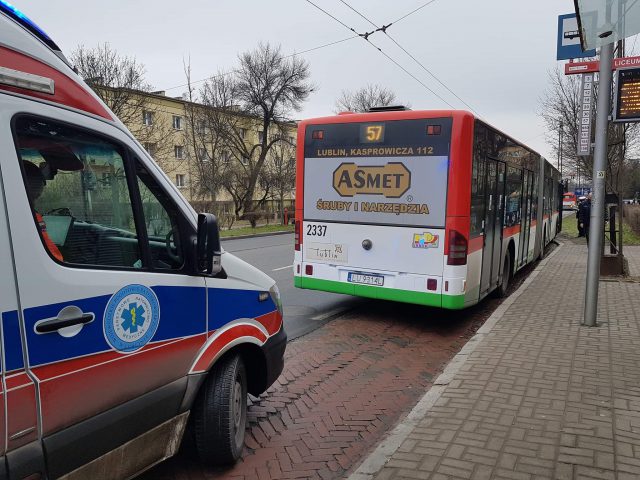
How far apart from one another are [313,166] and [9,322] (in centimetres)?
603

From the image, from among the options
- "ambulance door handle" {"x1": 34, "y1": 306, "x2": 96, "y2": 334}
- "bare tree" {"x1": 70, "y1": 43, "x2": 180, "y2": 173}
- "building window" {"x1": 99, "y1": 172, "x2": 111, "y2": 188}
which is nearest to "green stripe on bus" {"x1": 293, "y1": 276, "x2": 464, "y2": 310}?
"building window" {"x1": 99, "y1": 172, "x2": 111, "y2": 188}

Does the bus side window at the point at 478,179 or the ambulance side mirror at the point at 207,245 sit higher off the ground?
the bus side window at the point at 478,179

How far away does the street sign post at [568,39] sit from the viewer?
306 inches

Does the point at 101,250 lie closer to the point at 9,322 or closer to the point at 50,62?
the point at 9,322

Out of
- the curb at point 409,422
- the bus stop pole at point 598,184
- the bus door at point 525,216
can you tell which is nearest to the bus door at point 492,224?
the bus stop pole at point 598,184

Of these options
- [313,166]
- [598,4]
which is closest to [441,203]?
[313,166]

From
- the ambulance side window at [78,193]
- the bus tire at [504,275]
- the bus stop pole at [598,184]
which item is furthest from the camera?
the bus tire at [504,275]

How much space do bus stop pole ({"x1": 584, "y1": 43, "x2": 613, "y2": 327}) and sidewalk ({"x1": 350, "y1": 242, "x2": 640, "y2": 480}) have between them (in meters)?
0.47

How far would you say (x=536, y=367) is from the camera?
5.26 m

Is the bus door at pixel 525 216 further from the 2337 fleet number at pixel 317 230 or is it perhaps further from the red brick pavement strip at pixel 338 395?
the 2337 fleet number at pixel 317 230

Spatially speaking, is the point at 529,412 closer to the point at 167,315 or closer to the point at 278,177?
the point at 167,315

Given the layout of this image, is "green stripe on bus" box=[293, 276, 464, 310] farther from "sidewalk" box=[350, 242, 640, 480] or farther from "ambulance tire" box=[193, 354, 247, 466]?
"ambulance tire" box=[193, 354, 247, 466]

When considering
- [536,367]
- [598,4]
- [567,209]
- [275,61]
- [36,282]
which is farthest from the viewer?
[567,209]

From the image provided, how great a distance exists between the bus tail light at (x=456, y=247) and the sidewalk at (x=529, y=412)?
39.4 inches
